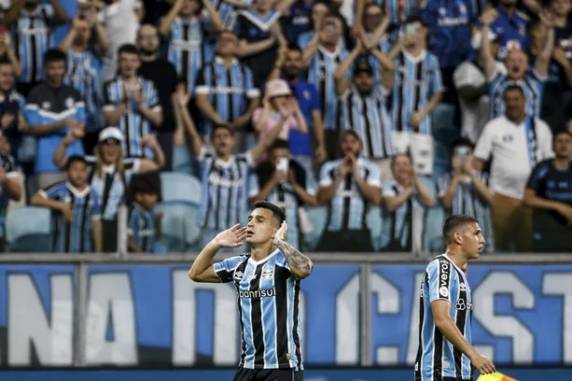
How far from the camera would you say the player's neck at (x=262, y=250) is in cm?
828

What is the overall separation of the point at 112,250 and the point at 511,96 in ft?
14.0

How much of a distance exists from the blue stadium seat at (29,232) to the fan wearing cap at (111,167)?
0.48 meters

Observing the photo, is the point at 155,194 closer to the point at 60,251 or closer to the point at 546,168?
the point at 60,251

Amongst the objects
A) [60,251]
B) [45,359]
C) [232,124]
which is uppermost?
[232,124]

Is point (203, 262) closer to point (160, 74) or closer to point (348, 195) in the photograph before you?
point (348, 195)

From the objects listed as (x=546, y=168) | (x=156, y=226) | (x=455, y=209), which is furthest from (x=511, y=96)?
(x=156, y=226)

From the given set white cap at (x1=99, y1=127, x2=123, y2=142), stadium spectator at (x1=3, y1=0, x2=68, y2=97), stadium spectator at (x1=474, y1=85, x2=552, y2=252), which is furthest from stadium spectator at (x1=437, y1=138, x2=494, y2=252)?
stadium spectator at (x1=3, y1=0, x2=68, y2=97)

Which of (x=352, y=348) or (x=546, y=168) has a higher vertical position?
(x=546, y=168)

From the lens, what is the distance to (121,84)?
45.1 feet

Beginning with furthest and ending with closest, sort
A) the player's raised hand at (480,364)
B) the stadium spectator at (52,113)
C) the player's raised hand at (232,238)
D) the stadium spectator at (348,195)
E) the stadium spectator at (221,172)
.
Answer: the stadium spectator at (52,113)
the stadium spectator at (221,172)
the stadium spectator at (348,195)
the player's raised hand at (232,238)
the player's raised hand at (480,364)

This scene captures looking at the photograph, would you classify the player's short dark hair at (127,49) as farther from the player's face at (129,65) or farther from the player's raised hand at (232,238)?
the player's raised hand at (232,238)

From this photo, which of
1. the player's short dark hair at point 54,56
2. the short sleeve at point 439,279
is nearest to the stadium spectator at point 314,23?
the player's short dark hair at point 54,56

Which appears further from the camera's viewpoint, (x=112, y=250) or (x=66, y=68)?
(x=66, y=68)

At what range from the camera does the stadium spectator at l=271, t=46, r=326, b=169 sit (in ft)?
43.7
